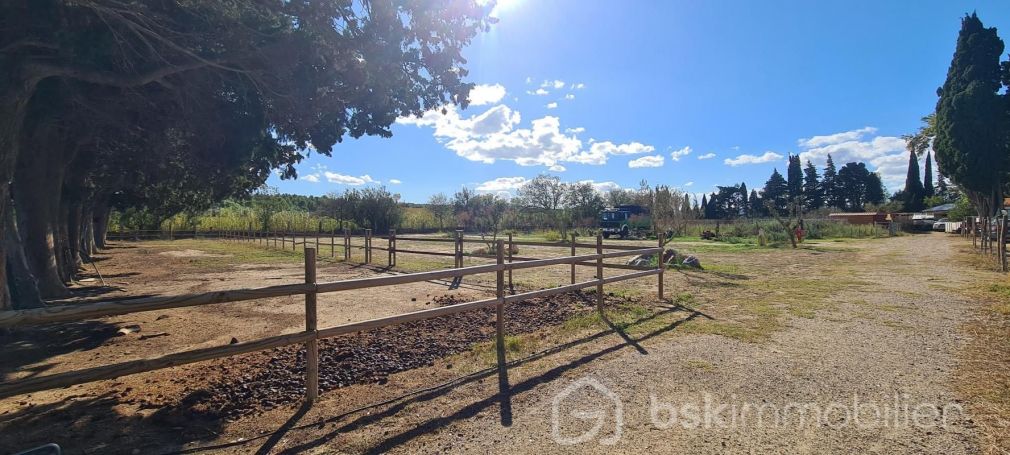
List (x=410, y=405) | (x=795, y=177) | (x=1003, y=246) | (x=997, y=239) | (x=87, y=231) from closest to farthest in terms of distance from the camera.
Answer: (x=410, y=405) < (x=1003, y=246) < (x=997, y=239) < (x=87, y=231) < (x=795, y=177)

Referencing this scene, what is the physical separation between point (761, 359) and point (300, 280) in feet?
34.4

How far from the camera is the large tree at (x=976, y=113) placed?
1369 centimetres

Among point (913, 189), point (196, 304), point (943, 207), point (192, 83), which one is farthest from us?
point (913, 189)

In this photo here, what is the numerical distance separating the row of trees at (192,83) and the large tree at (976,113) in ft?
53.2

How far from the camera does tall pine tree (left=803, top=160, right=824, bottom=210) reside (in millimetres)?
72375

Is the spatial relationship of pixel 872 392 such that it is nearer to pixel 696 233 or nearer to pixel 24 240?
pixel 24 240

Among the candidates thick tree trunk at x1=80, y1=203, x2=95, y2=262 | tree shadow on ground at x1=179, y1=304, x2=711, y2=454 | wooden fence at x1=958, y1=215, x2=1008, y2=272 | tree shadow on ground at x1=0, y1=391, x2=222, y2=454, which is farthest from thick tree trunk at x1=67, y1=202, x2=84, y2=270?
wooden fence at x1=958, y1=215, x2=1008, y2=272

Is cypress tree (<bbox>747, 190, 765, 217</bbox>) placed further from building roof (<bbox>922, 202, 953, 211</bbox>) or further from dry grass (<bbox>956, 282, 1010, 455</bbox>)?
dry grass (<bbox>956, 282, 1010, 455</bbox>)

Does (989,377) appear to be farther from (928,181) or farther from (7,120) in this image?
(928,181)

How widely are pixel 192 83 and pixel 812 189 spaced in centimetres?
8553

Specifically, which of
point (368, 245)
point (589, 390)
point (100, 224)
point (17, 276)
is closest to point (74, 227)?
point (368, 245)

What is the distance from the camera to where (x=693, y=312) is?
6973 mm

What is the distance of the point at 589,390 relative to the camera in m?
3.77

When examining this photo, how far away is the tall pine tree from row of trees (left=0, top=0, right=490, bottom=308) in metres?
81.0
